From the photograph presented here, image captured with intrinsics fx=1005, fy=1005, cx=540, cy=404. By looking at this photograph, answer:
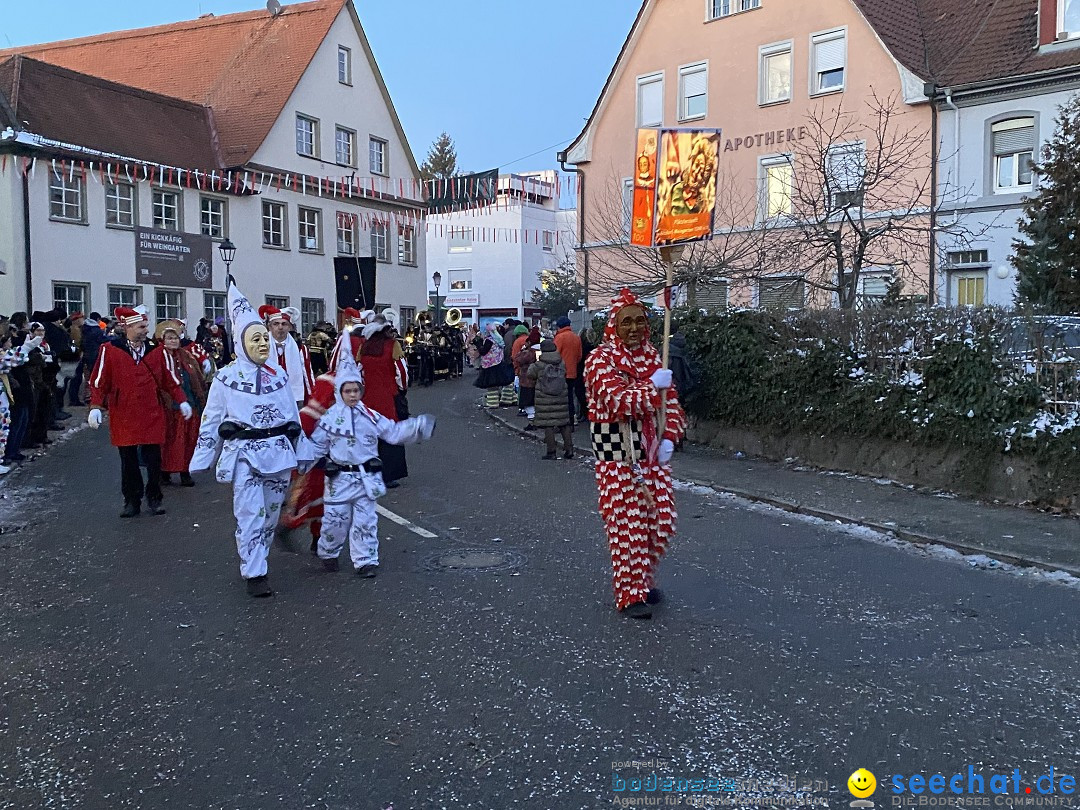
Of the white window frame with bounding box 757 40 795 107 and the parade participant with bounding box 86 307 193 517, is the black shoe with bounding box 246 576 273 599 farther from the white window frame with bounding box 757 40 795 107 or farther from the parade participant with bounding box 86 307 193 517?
the white window frame with bounding box 757 40 795 107

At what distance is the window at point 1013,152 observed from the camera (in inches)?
878

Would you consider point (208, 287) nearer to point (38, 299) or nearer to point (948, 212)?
point (38, 299)

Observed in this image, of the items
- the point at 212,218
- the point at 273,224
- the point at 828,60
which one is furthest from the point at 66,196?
the point at 828,60

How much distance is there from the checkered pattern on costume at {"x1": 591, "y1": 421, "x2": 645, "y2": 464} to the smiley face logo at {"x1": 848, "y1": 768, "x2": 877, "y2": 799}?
240 cm

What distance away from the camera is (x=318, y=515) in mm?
7324

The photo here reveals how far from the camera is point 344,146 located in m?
35.7

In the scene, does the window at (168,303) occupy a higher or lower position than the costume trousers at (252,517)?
higher

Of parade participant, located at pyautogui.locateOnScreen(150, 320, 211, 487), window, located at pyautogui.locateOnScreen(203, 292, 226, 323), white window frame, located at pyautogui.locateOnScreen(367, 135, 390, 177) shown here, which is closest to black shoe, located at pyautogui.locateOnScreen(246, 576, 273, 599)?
parade participant, located at pyautogui.locateOnScreen(150, 320, 211, 487)

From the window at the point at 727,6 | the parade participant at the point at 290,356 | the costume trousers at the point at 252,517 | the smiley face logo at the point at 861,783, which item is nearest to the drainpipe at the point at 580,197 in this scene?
the window at the point at 727,6

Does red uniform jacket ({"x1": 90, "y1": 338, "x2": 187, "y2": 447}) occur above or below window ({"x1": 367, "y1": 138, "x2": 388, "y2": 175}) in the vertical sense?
below

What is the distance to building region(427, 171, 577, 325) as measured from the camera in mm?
57562

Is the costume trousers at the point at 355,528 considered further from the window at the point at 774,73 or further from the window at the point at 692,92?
the window at the point at 692,92

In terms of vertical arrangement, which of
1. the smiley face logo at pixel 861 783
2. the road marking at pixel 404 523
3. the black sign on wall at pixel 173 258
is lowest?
the road marking at pixel 404 523

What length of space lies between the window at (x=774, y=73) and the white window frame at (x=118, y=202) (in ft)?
56.4
